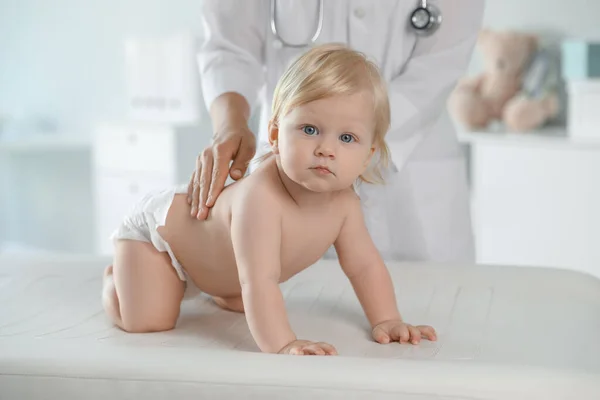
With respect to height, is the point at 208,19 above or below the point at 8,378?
above

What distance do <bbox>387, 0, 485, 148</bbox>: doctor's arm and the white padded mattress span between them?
28cm

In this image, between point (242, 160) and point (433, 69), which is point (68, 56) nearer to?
point (433, 69)

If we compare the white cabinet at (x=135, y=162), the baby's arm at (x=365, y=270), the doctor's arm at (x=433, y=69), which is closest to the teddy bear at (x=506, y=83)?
the white cabinet at (x=135, y=162)

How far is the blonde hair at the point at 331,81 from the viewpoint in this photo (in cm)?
112

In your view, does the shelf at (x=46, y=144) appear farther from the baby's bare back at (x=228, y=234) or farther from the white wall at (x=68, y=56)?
the baby's bare back at (x=228, y=234)

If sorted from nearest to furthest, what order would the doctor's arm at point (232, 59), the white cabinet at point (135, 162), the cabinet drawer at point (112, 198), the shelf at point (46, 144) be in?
the doctor's arm at point (232, 59)
the white cabinet at point (135, 162)
the cabinet drawer at point (112, 198)
the shelf at point (46, 144)

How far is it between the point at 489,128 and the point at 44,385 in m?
2.76

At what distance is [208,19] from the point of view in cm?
174

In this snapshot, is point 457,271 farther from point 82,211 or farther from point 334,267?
point 82,211

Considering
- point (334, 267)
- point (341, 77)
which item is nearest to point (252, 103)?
point (334, 267)

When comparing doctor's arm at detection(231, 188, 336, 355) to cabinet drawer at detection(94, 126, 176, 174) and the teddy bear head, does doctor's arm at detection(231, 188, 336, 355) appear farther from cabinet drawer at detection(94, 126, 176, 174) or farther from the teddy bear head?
cabinet drawer at detection(94, 126, 176, 174)

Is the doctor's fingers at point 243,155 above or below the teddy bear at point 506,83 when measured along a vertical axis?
below

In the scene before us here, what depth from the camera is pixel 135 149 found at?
12.6ft

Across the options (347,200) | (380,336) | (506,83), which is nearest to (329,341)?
(380,336)
